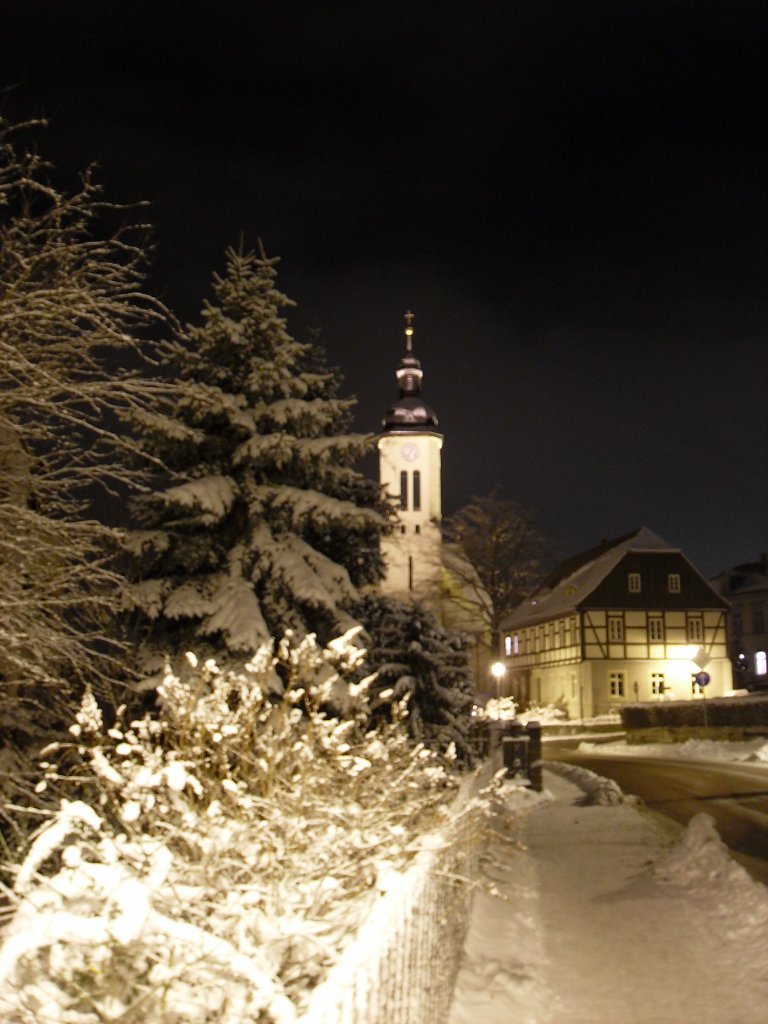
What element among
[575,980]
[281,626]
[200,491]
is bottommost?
[575,980]

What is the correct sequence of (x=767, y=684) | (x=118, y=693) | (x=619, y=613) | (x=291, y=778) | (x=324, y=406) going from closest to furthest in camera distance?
(x=291, y=778) → (x=118, y=693) → (x=324, y=406) → (x=619, y=613) → (x=767, y=684)

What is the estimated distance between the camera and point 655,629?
57.6 m

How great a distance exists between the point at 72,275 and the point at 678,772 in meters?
21.8

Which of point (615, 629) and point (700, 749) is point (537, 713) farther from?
point (700, 749)

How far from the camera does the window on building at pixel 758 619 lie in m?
80.2

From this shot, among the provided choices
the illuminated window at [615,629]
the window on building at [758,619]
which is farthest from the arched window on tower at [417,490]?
the window on building at [758,619]

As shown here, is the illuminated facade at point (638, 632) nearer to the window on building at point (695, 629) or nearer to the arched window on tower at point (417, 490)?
the window on building at point (695, 629)

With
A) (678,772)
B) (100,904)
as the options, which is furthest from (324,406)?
(678,772)

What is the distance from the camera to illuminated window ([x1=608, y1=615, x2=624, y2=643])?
5722 cm

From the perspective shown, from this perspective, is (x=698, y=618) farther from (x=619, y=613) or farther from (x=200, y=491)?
(x=200, y=491)

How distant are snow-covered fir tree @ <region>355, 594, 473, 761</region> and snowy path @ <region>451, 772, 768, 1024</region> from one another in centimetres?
349

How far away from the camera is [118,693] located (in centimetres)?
1370

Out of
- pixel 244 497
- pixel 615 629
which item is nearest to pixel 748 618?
pixel 615 629

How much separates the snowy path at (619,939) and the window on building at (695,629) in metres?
44.9
